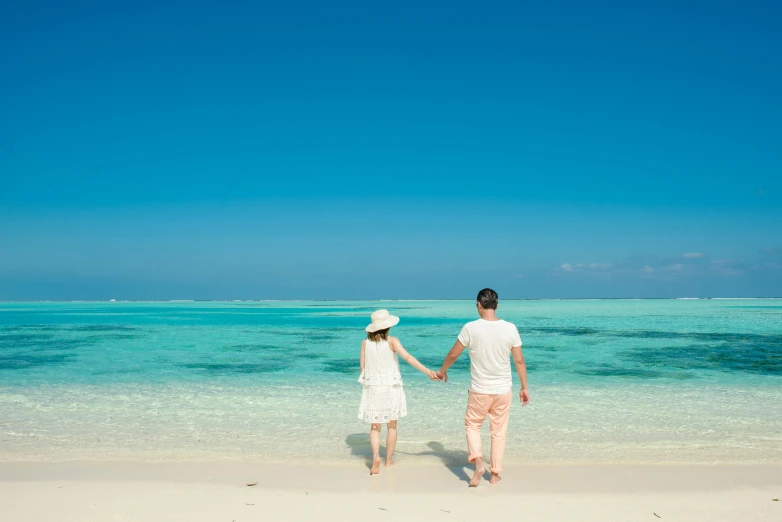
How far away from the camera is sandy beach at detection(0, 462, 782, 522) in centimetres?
464

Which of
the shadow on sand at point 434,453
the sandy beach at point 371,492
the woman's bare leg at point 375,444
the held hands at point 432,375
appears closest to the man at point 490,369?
the held hands at point 432,375

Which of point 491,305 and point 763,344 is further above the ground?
point 491,305

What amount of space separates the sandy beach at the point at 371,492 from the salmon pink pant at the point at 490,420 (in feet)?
1.05

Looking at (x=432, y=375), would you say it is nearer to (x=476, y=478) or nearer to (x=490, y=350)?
(x=490, y=350)

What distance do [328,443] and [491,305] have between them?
3409 millimetres

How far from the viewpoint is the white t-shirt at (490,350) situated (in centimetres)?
500

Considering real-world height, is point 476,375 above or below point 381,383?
above

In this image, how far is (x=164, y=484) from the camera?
214 inches

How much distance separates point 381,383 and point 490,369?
1.07m

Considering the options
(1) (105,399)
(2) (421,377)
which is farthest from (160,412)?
(2) (421,377)

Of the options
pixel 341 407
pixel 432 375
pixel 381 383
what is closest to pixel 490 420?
pixel 432 375

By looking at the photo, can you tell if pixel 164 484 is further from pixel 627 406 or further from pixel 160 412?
pixel 627 406

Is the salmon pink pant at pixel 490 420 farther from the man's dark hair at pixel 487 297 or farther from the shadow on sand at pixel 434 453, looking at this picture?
the man's dark hair at pixel 487 297

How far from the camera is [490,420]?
17.2 feet
